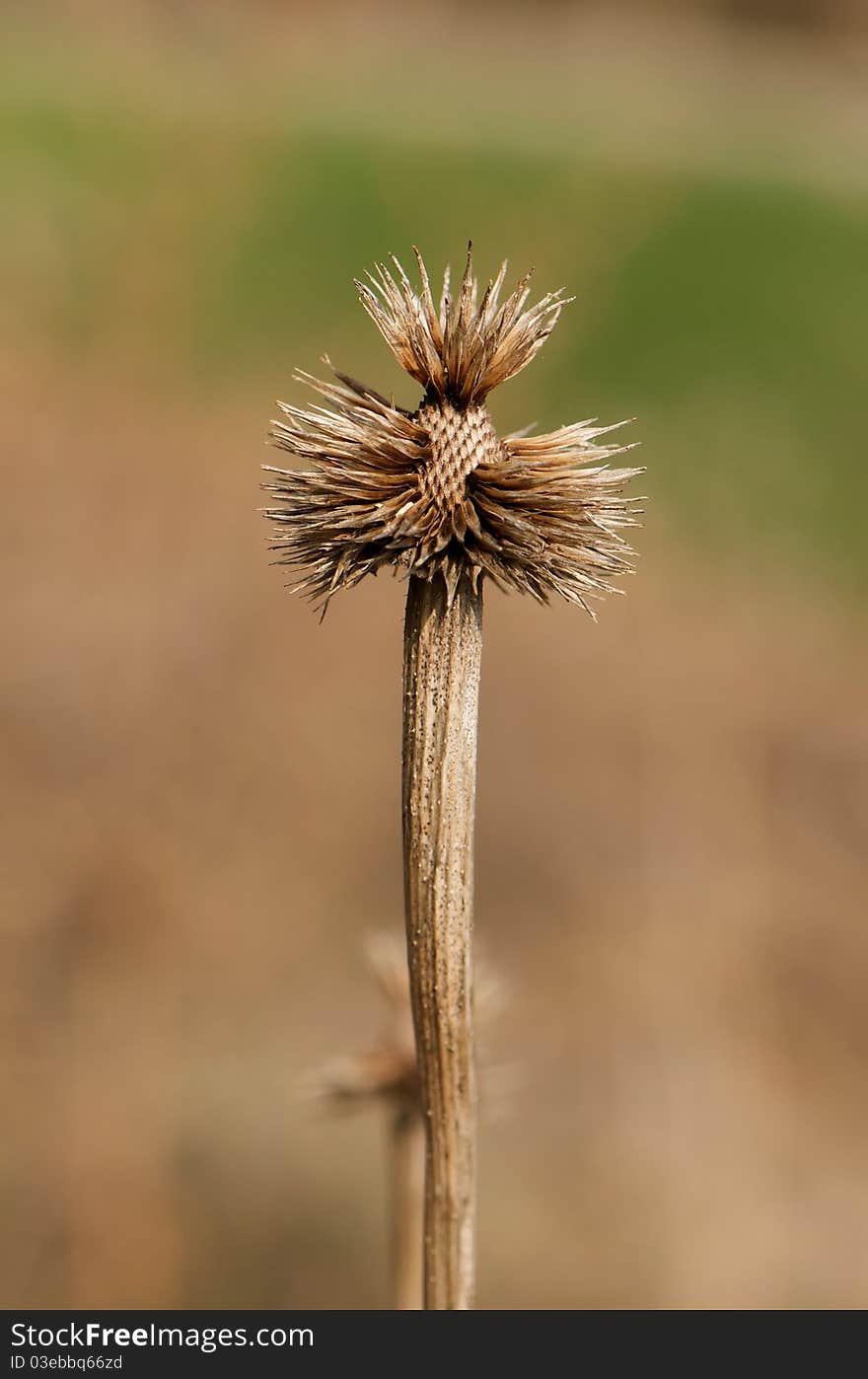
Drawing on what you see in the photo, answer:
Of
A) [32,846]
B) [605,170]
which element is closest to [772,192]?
[605,170]

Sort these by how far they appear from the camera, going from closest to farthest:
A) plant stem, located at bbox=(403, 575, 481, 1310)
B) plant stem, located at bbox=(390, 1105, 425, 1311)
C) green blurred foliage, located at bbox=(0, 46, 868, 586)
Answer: plant stem, located at bbox=(403, 575, 481, 1310) → plant stem, located at bbox=(390, 1105, 425, 1311) → green blurred foliage, located at bbox=(0, 46, 868, 586)

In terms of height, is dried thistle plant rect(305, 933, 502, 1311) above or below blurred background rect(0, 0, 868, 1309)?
below

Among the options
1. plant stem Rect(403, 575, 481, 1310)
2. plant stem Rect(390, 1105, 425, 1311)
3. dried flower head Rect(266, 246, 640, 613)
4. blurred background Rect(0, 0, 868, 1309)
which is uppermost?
blurred background Rect(0, 0, 868, 1309)

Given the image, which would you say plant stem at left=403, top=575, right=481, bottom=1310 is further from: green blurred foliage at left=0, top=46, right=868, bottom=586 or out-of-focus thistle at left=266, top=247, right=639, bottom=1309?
green blurred foliage at left=0, top=46, right=868, bottom=586

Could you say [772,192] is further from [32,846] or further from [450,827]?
[450,827]

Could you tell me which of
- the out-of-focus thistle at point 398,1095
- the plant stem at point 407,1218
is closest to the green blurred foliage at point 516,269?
the out-of-focus thistle at point 398,1095

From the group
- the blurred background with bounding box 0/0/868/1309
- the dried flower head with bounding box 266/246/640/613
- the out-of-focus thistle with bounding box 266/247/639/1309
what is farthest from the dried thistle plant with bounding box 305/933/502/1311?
the blurred background with bounding box 0/0/868/1309

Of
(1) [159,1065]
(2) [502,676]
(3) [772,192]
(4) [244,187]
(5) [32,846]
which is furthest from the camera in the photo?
(3) [772,192]
